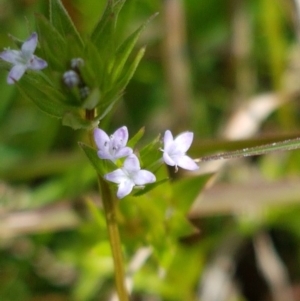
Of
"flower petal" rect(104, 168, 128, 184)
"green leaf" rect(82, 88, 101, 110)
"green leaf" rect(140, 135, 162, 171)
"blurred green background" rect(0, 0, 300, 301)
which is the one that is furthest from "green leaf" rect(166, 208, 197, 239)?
"green leaf" rect(82, 88, 101, 110)

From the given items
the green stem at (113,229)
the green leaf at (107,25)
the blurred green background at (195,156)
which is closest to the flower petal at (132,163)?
the green stem at (113,229)

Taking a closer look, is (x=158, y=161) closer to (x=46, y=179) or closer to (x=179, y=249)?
(x=179, y=249)

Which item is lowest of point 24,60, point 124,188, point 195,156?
point 124,188

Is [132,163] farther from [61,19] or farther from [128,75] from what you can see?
[61,19]

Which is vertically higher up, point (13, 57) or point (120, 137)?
point (13, 57)

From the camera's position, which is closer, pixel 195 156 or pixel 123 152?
pixel 123 152

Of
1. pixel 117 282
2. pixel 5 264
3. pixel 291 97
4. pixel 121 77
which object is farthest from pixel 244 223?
pixel 121 77

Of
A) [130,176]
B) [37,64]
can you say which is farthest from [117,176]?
[37,64]
